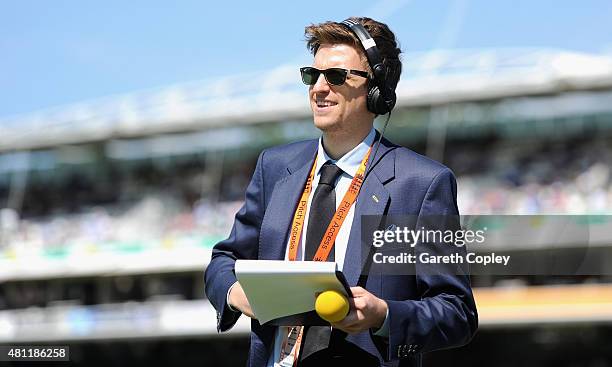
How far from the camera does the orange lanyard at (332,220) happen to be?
254 cm

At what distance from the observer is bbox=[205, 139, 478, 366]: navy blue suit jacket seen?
2.45 meters

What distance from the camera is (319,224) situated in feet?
8.48

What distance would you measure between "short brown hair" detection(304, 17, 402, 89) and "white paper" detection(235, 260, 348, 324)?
0.62 metres

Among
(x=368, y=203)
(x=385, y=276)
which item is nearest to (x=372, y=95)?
(x=368, y=203)

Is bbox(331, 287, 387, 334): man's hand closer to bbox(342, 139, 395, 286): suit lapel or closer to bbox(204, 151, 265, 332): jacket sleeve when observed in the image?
bbox(342, 139, 395, 286): suit lapel

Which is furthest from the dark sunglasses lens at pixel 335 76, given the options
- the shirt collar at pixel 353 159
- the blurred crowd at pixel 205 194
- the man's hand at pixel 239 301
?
the blurred crowd at pixel 205 194

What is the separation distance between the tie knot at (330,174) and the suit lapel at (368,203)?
3.4 inches

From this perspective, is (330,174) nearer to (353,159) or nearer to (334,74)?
(353,159)

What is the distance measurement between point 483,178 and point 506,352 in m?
3.00

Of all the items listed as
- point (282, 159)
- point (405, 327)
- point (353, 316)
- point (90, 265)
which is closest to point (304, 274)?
point (353, 316)

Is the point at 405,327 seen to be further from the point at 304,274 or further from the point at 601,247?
the point at 601,247

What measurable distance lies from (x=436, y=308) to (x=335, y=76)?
0.58 metres

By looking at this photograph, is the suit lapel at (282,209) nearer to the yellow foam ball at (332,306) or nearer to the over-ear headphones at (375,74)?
the over-ear headphones at (375,74)

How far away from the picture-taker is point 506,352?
60.6ft
